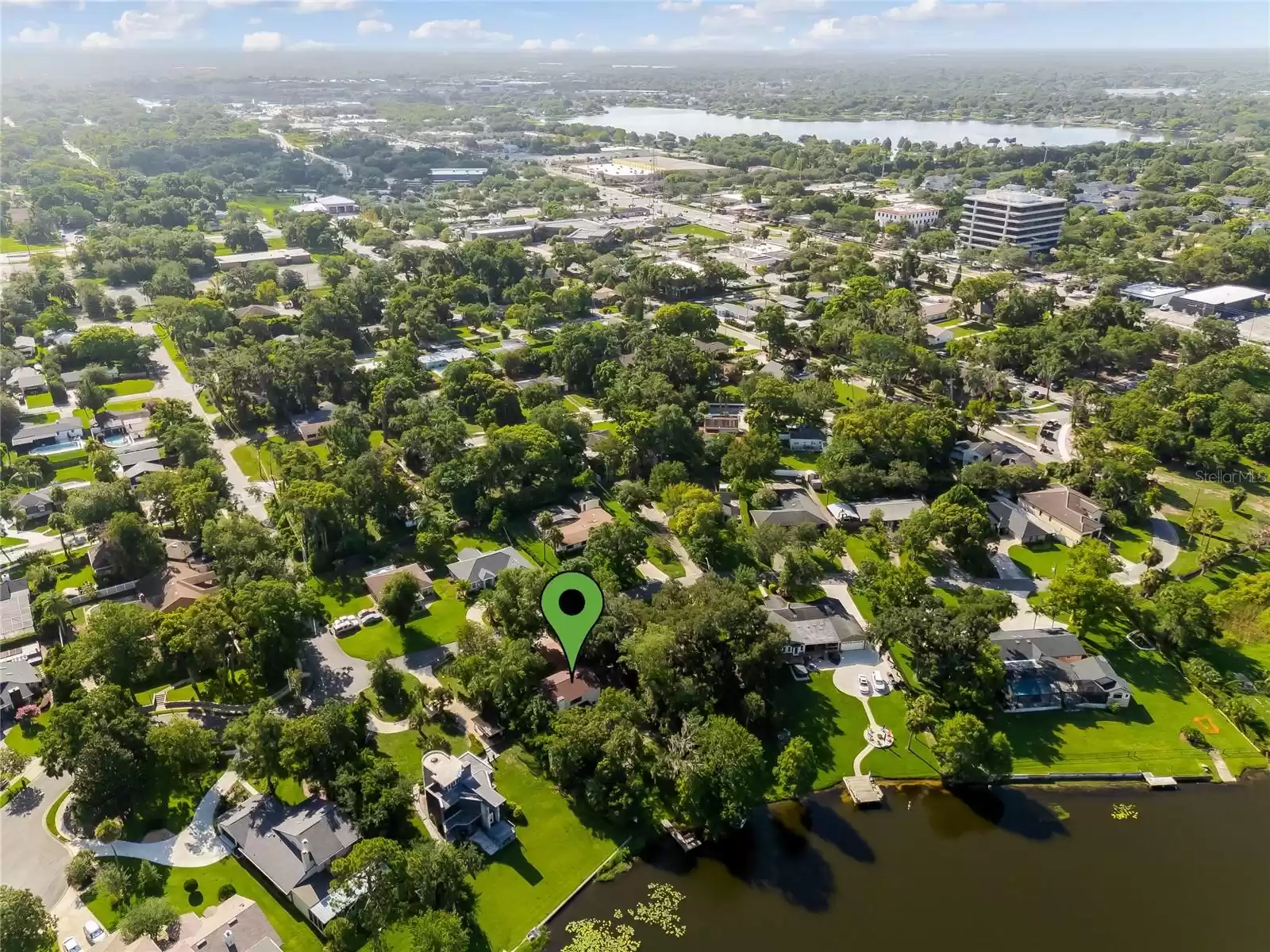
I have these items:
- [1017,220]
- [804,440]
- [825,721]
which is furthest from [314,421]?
[1017,220]

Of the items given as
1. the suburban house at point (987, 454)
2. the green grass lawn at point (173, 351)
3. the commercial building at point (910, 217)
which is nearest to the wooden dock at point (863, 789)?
the suburban house at point (987, 454)

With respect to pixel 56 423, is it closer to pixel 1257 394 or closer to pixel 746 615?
pixel 746 615

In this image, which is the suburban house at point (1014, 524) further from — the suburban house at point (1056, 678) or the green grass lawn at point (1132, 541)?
the suburban house at point (1056, 678)

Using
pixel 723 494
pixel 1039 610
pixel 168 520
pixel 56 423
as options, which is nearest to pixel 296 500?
pixel 168 520

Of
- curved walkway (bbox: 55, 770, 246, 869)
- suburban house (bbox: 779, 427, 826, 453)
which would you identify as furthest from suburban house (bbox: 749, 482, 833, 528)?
curved walkway (bbox: 55, 770, 246, 869)

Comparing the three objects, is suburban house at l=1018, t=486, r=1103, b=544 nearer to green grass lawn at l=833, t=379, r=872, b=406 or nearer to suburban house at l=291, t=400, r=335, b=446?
green grass lawn at l=833, t=379, r=872, b=406

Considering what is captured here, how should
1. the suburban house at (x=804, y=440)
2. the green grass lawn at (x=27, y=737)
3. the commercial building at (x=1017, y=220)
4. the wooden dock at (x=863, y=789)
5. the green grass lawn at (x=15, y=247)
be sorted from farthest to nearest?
the green grass lawn at (x=15, y=247) → the commercial building at (x=1017, y=220) → the suburban house at (x=804, y=440) → the green grass lawn at (x=27, y=737) → the wooden dock at (x=863, y=789)
